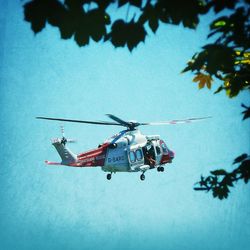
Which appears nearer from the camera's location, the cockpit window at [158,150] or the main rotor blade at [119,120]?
the main rotor blade at [119,120]

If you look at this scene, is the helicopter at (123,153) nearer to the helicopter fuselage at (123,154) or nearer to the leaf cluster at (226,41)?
the helicopter fuselage at (123,154)

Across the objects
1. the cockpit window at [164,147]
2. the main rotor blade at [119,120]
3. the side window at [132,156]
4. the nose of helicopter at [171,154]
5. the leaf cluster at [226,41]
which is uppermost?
the main rotor blade at [119,120]

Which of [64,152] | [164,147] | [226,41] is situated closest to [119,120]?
[64,152]

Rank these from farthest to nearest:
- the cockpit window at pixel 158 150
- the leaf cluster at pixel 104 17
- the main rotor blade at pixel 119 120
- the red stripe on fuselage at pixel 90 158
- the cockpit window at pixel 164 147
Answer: the cockpit window at pixel 164 147 < the cockpit window at pixel 158 150 < the red stripe on fuselage at pixel 90 158 < the main rotor blade at pixel 119 120 < the leaf cluster at pixel 104 17

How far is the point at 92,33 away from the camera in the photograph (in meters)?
3.54

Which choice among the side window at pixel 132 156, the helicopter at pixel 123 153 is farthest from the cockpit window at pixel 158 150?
the side window at pixel 132 156

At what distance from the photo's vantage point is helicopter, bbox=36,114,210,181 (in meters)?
18.9

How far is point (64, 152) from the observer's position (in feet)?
62.7

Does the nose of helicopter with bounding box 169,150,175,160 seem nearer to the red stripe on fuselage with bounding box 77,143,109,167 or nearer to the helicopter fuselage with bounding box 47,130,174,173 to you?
Result: the helicopter fuselage with bounding box 47,130,174,173

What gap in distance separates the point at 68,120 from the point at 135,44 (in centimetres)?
1192

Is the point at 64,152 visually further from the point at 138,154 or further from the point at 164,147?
the point at 164,147

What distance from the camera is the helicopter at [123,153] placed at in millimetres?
18891

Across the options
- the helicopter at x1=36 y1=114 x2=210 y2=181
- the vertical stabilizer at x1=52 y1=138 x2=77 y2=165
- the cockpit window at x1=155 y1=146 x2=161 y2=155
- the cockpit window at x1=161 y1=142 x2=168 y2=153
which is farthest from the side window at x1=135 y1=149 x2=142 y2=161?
the vertical stabilizer at x1=52 y1=138 x2=77 y2=165

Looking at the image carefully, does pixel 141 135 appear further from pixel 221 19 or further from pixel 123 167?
pixel 221 19
